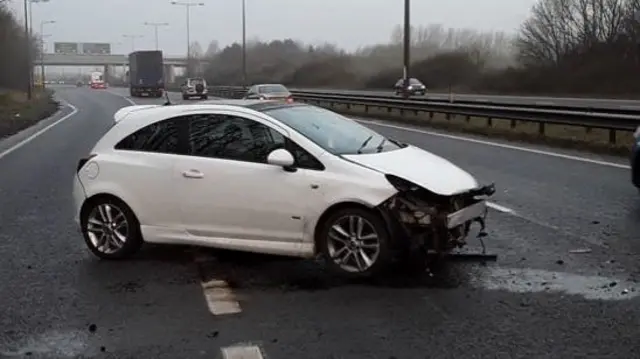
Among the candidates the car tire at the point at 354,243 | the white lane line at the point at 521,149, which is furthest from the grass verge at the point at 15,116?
the car tire at the point at 354,243

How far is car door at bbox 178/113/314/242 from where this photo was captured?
277 inches

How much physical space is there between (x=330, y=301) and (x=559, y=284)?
1831 mm

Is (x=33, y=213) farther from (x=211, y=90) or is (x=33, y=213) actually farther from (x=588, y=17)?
(x=211, y=90)

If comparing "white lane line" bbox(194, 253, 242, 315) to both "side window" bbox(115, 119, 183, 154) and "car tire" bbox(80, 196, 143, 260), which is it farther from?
"side window" bbox(115, 119, 183, 154)

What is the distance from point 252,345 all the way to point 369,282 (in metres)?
1.74

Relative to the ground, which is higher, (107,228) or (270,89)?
(270,89)

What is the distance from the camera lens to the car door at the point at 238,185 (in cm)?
705

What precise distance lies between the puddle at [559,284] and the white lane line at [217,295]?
6.26 ft

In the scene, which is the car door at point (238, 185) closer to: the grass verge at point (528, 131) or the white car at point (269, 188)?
the white car at point (269, 188)

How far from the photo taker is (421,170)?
7.07 meters

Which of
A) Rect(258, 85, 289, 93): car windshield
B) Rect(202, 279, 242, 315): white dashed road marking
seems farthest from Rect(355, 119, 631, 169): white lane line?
Rect(258, 85, 289, 93): car windshield

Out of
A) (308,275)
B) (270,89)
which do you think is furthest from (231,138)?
(270,89)

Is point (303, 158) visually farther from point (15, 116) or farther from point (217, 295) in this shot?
point (15, 116)

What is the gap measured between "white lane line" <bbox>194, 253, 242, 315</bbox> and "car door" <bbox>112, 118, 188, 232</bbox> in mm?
577
